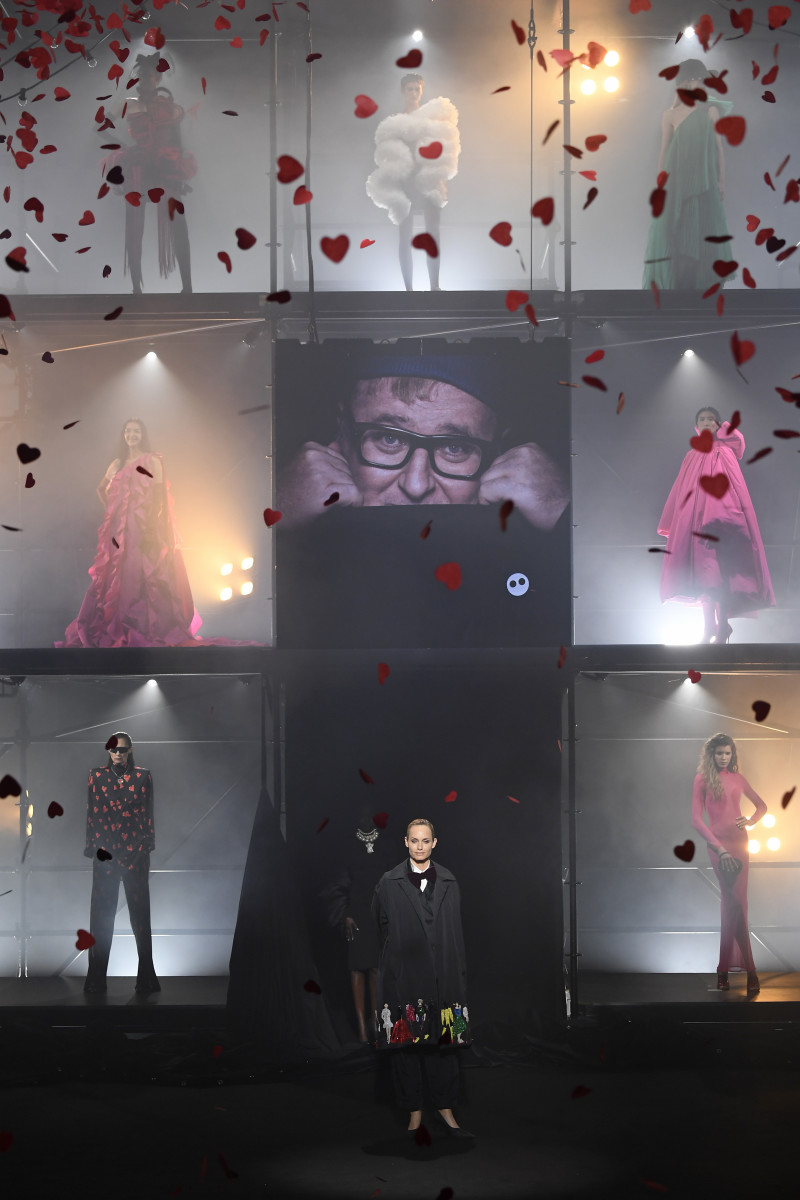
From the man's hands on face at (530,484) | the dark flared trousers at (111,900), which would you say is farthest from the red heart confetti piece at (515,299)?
the dark flared trousers at (111,900)

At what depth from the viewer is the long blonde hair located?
259 inches

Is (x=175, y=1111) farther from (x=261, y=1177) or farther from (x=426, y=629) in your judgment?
(x=426, y=629)

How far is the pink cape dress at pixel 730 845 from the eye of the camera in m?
6.43

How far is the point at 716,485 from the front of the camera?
6.48 meters

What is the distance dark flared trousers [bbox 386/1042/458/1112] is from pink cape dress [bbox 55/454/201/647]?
2934mm

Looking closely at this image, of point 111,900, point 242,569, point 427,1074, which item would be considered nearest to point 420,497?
point 242,569

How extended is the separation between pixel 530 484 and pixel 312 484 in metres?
1.31

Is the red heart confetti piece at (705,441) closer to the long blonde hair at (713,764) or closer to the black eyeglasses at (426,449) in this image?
the black eyeglasses at (426,449)

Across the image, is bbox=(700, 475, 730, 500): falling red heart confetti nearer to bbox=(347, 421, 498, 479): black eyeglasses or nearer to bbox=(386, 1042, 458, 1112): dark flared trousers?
bbox=(347, 421, 498, 479): black eyeglasses

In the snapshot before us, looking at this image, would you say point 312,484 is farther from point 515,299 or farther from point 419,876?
point 419,876

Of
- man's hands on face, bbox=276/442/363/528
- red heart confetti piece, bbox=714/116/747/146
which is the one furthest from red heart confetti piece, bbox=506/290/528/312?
red heart confetti piece, bbox=714/116/747/146

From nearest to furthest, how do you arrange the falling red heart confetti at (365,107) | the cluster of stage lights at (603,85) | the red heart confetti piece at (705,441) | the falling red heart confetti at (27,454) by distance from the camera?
the falling red heart confetti at (27,454), the falling red heart confetti at (365,107), the red heart confetti piece at (705,441), the cluster of stage lights at (603,85)

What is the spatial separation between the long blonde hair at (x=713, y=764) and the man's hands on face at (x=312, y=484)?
106 inches

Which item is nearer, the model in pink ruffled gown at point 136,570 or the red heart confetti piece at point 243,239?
the red heart confetti piece at point 243,239
